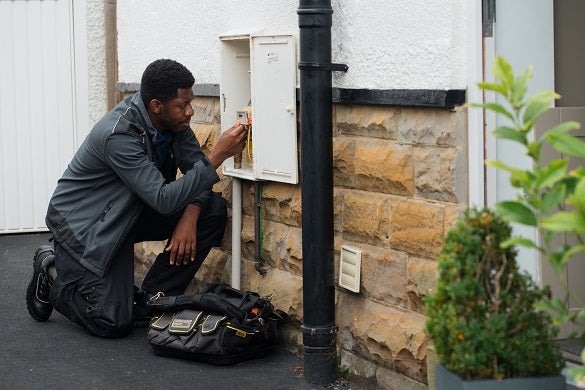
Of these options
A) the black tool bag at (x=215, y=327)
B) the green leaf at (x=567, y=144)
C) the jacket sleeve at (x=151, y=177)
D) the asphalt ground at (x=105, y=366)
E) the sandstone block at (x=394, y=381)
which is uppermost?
the green leaf at (x=567, y=144)

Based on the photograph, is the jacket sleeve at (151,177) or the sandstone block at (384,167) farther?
the jacket sleeve at (151,177)

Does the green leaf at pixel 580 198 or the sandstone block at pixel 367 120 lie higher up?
the sandstone block at pixel 367 120

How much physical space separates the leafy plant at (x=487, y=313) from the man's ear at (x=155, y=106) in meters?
3.35

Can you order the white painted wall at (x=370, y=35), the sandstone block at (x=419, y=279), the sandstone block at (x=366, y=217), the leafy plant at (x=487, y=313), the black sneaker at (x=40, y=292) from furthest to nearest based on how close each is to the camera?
the black sneaker at (x=40, y=292) < the sandstone block at (x=366, y=217) < the sandstone block at (x=419, y=279) < the white painted wall at (x=370, y=35) < the leafy plant at (x=487, y=313)

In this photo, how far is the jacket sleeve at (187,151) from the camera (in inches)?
275

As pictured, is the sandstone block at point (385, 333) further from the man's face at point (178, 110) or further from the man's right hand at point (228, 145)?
the man's face at point (178, 110)

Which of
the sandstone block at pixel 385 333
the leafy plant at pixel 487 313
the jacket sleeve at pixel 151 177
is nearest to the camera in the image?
the leafy plant at pixel 487 313

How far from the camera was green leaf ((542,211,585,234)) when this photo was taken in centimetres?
299

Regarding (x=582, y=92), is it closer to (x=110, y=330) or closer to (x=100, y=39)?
A: (x=110, y=330)

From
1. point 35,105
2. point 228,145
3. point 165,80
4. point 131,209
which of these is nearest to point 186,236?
point 131,209

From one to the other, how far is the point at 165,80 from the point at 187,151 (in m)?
0.56

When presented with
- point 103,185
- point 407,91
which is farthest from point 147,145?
point 407,91

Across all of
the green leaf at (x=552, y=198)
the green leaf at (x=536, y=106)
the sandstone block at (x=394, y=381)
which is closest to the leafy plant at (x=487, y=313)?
the green leaf at (x=552, y=198)

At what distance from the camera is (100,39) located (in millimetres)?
9961
